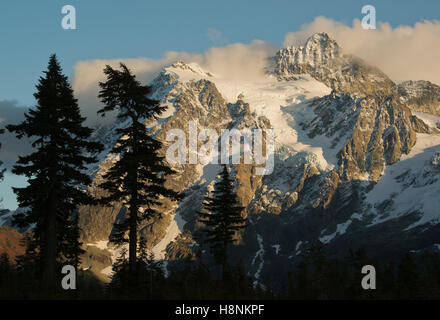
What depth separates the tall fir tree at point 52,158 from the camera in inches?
1455

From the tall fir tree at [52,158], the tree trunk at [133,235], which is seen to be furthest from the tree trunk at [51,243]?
the tree trunk at [133,235]

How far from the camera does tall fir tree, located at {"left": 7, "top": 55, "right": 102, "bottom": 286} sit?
1455 inches

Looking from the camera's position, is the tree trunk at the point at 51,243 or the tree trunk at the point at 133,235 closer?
the tree trunk at the point at 51,243

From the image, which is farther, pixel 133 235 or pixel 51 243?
pixel 133 235

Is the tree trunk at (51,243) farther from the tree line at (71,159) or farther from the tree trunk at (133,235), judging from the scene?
the tree trunk at (133,235)

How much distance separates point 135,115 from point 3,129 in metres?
8.53

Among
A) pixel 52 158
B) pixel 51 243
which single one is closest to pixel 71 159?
pixel 52 158

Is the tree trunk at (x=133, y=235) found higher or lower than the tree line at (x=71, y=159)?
lower

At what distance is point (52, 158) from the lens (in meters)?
37.5

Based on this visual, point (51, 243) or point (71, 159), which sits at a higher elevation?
point (71, 159)

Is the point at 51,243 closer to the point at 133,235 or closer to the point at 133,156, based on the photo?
the point at 133,235
